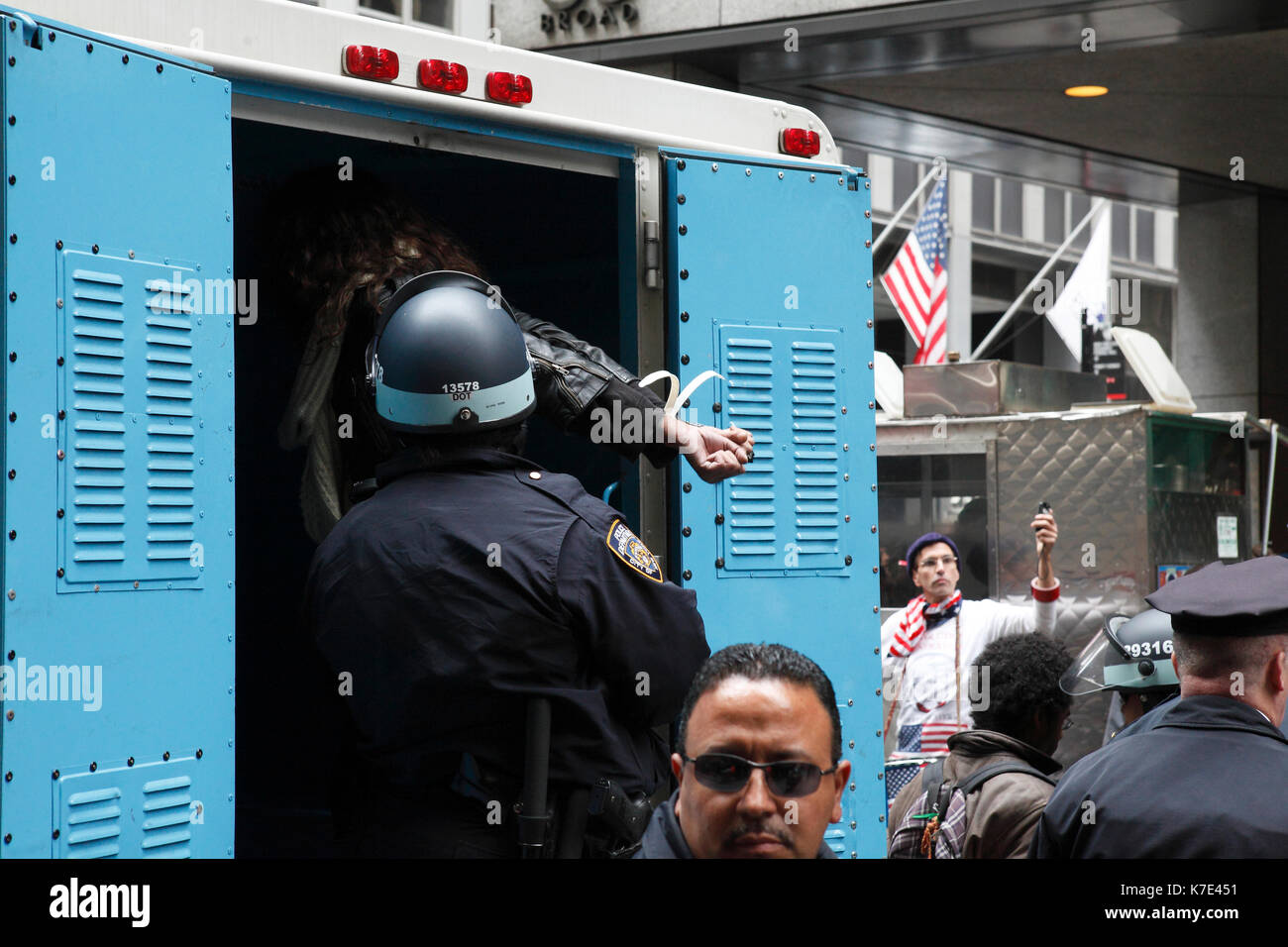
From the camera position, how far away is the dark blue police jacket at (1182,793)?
269cm

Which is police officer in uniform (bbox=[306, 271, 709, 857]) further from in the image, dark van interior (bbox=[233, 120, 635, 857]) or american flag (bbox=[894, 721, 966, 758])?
american flag (bbox=[894, 721, 966, 758])

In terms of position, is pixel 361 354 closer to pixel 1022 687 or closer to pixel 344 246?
pixel 344 246

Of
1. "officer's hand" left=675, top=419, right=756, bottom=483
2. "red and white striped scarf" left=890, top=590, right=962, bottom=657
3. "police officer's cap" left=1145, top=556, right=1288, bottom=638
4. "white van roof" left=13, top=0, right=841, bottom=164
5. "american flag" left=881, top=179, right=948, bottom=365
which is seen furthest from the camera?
"american flag" left=881, top=179, right=948, bottom=365

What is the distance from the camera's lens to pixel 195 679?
11.1 feet

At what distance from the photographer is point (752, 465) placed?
177 inches

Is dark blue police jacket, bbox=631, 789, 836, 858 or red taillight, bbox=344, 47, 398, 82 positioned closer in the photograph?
dark blue police jacket, bbox=631, 789, 836, 858

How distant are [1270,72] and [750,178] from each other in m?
8.02

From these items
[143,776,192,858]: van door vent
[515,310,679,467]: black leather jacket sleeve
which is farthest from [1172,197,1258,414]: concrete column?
[143,776,192,858]: van door vent

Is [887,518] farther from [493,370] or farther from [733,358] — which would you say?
[493,370]

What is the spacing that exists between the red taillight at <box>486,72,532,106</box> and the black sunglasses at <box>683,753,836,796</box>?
2439mm

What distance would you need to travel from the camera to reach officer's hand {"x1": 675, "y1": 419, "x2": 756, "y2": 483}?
3955 millimetres

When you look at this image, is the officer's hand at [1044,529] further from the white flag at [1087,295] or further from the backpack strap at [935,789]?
the white flag at [1087,295]

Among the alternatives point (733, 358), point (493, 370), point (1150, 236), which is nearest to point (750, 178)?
point (733, 358)

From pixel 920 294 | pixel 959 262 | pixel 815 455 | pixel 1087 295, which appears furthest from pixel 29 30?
pixel 959 262
